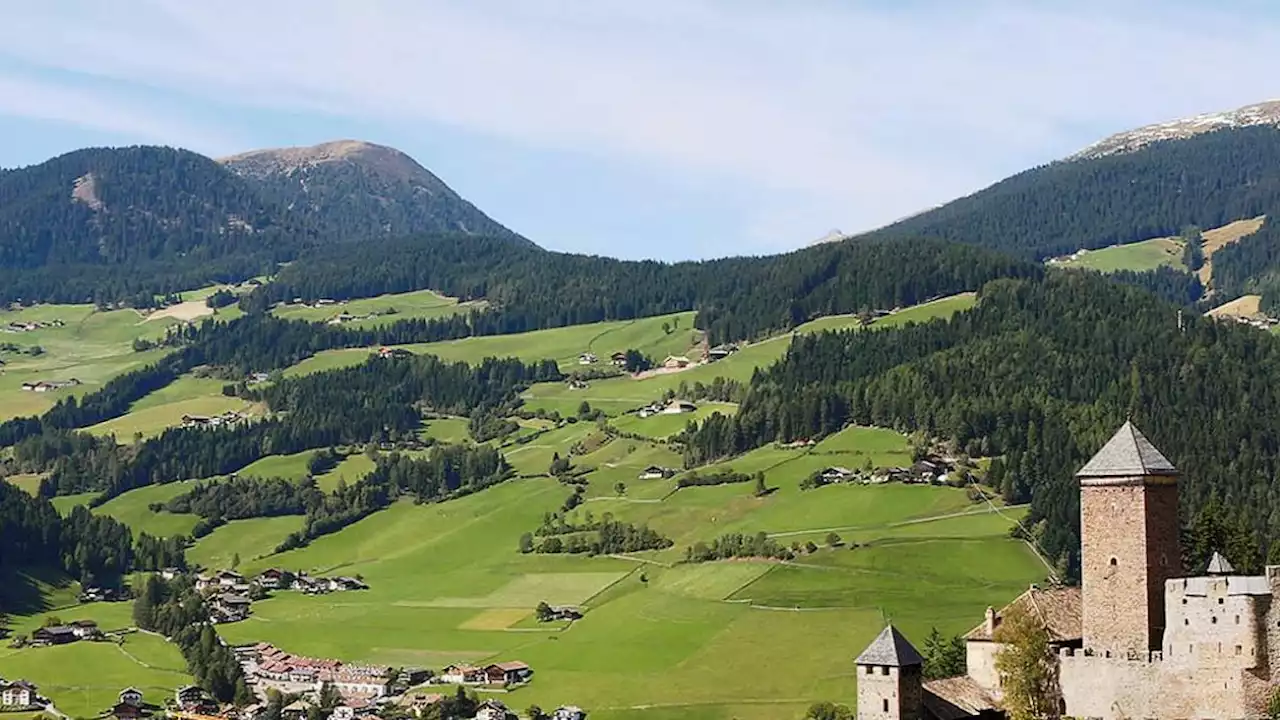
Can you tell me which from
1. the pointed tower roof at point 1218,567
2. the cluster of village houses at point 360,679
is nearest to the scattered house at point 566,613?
the cluster of village houses at point 360,679

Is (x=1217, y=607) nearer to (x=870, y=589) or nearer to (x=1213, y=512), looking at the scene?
(x=1213, y=512)

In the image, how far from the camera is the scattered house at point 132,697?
510 ft

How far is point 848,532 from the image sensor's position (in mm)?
177500

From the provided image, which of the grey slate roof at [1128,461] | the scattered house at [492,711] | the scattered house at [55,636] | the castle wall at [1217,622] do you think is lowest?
the scattered house at [55,636]

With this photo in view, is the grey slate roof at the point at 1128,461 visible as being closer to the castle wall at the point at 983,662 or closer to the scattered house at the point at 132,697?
the castle wall at the point at 983,662

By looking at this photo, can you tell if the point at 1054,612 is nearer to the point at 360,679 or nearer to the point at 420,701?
the point at 420,701

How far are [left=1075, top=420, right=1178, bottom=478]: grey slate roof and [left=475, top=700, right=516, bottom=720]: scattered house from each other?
67.7m

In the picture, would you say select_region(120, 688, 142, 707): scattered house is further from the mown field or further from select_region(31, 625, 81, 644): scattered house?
select_region(31, 625, 81, 644): scattered house

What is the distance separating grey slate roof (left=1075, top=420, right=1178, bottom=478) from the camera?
85312 mm

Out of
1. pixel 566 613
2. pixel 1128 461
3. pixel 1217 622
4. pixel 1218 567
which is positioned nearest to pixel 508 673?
pixel 566 613

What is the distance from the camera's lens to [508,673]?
156750 mm

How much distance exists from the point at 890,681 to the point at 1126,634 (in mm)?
11373

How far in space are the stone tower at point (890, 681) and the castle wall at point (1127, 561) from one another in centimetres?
880

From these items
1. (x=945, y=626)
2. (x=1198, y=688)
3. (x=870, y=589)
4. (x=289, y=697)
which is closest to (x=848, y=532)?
(x=870, y=589)
